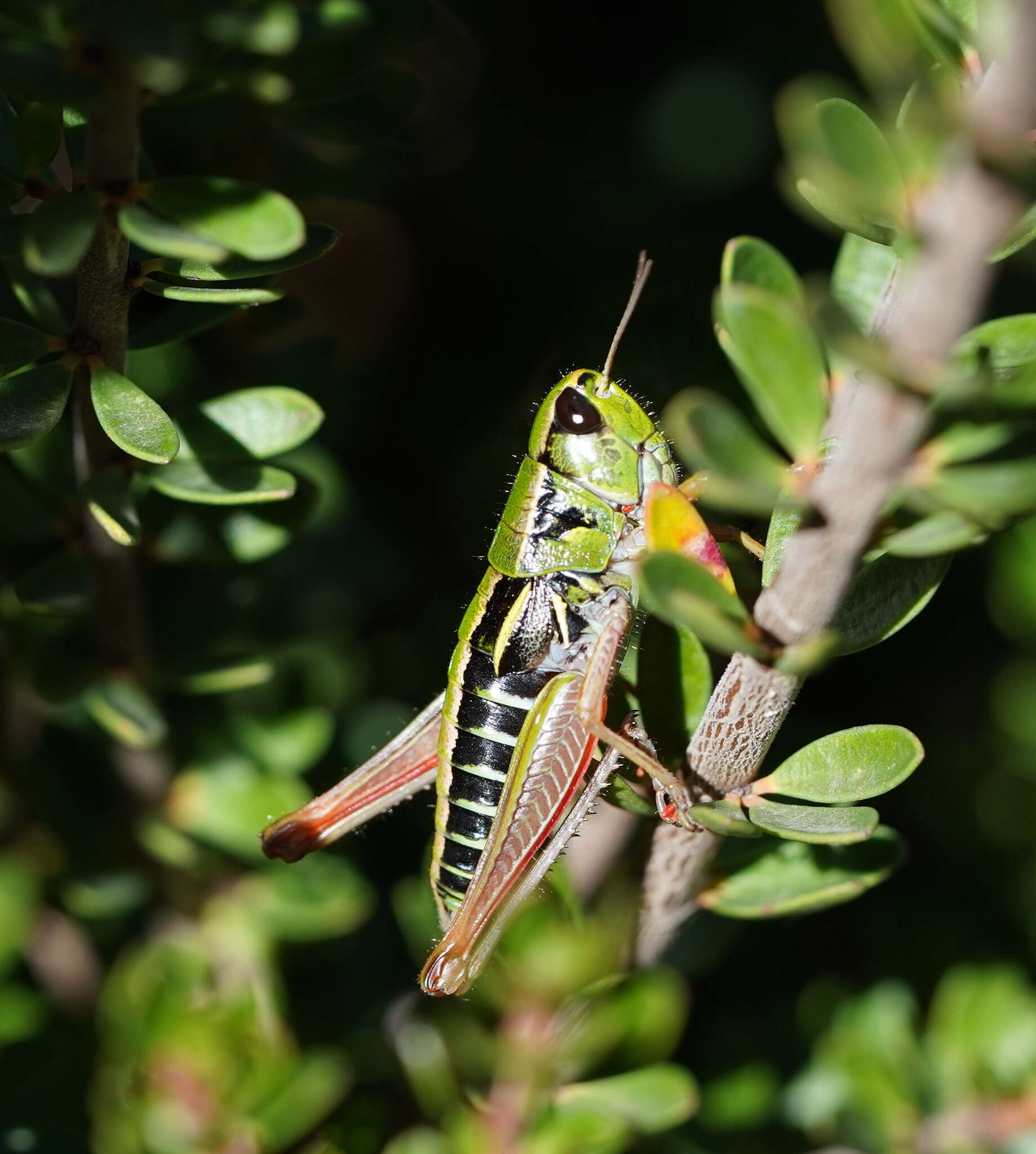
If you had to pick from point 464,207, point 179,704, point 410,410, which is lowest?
point 179,704

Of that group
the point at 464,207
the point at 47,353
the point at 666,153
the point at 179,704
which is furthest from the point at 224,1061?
the point at 666,153

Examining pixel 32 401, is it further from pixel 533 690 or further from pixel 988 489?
pixel 533 690

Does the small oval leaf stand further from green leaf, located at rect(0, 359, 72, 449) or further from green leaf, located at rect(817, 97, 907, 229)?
green leaf, located at rect(0, 359, 72, 449)

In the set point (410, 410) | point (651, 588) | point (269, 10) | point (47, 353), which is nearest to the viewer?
point (651, 588)

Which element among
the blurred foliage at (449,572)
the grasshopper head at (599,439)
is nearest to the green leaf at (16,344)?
the blurred foliage at (449,572)

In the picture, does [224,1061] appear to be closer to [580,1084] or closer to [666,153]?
[580,1084]

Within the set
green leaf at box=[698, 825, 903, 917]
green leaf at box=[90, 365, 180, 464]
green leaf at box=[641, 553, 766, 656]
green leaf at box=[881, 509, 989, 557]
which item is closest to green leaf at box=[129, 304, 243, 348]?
green leaf at box=[90, 365, 180, 464]

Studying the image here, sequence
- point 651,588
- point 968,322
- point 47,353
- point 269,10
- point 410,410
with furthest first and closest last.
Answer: point 410,410 < point 47,353 < point 269,10 < point 651,588 < point 968,322

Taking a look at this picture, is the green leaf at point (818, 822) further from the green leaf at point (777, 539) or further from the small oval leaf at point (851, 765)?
the green leaf at point (777, 539)

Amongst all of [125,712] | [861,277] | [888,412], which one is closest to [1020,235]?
[888,412]
